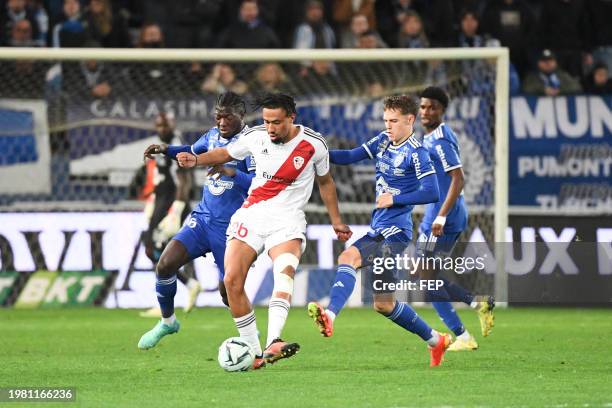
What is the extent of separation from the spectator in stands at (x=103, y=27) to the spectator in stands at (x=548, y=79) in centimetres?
527

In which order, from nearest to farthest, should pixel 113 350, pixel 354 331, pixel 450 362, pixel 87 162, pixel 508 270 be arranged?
pixel 450 362, pixel 113 350, pixel 354 331, pixel 508 270, pixel 87 162

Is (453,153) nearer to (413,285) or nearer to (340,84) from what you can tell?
(413,285)

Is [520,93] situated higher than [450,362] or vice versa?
[520,93]

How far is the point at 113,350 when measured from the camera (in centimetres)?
1138

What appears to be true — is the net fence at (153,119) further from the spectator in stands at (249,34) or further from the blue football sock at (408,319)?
the blue football sock at (408,319)

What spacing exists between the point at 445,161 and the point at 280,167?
2.49 m

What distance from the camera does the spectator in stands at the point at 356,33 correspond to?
18.0m

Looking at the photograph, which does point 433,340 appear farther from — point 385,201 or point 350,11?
point 350,11

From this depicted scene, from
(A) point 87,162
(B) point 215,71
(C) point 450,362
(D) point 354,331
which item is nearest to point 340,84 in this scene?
(B) point 215,71

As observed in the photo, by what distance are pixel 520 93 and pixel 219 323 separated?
490 cm

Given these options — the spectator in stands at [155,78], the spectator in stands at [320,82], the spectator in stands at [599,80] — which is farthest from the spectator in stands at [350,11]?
the spectator in stands at [599,80]

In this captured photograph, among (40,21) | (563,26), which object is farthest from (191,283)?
(563,26)

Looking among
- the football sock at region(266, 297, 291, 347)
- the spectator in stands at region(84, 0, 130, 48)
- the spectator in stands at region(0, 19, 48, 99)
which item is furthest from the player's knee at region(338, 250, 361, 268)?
the spectator in stands at region(84, 0, 130, 48)

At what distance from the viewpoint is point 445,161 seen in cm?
1147
